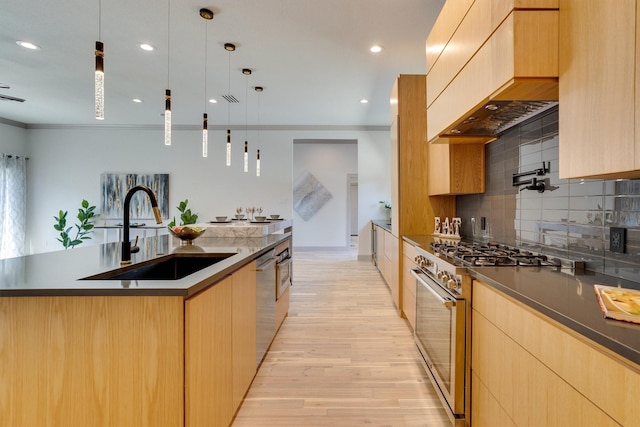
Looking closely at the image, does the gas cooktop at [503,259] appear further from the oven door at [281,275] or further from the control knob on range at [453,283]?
the oven door at [281,275]

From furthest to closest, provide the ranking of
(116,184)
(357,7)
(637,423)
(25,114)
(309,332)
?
(116,184), (25,114), (309,332), (357,7), (637,423)

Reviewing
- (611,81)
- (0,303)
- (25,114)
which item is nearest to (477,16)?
(611,81)

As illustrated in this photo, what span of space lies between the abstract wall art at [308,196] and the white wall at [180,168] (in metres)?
1.82

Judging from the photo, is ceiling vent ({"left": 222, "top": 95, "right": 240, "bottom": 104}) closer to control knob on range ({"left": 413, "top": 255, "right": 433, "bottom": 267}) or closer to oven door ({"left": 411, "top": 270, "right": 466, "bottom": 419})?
control knob on range ({"left": 413, "top": 255, "right": 433, "bottom": 267})

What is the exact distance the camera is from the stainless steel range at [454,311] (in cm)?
149

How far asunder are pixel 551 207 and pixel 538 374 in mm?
1105

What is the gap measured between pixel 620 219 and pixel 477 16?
117cm

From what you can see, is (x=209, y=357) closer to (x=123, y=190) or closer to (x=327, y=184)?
(x=123, y=190)

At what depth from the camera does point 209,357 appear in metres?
1.29

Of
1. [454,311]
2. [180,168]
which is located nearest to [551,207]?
[454,311]

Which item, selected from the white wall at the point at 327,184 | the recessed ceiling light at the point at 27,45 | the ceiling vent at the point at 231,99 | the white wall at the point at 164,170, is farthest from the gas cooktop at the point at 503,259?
the white wall at the point at 327,184

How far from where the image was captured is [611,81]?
0.96 meters

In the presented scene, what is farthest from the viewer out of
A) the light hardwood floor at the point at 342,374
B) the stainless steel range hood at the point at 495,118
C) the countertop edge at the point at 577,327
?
the light hardwood floor at the point at 342,374

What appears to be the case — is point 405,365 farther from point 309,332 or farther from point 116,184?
point 116,184
